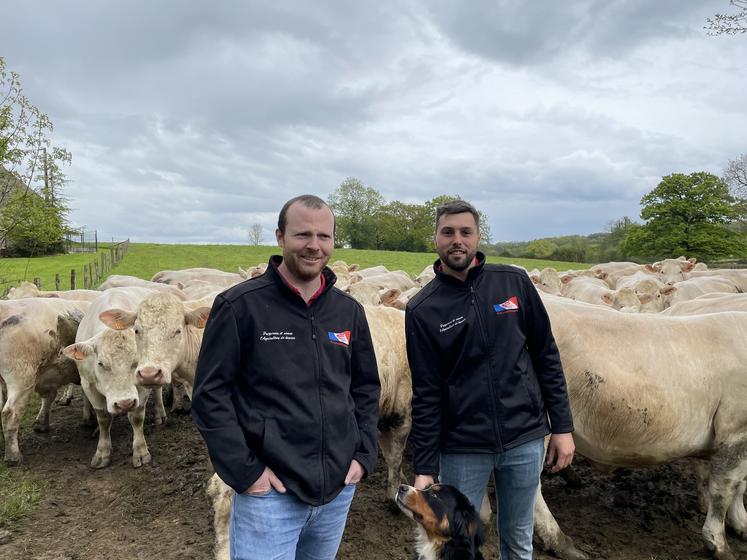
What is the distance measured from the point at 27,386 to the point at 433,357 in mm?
6932

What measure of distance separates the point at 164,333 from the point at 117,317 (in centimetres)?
84

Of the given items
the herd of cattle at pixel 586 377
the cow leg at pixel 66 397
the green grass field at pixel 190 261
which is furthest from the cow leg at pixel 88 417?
the green grass field at pixel 190 261

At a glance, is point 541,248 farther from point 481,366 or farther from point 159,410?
point 481,366

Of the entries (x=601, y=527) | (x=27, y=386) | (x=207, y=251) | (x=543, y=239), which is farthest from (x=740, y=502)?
(x=543, y=239)

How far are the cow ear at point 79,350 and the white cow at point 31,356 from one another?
1.54 metres

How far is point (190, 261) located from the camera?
150 ft

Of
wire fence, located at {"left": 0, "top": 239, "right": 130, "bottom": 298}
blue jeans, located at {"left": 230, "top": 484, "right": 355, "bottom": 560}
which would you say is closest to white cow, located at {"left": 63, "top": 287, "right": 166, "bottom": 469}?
blue jeans, located at {"left": 230, "top": 484, "right": 355, "bottom": 560}

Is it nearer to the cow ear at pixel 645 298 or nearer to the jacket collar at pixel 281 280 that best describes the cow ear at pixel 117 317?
the jacket collar at pixel 281 280

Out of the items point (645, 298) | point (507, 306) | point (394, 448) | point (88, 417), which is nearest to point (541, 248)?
point (645, 298)

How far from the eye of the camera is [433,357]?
3.06 metres

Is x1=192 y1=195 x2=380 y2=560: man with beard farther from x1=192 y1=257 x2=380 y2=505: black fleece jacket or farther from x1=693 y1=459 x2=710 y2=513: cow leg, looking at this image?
x1=693 y1=459 x2=710 y2=513: cow leg

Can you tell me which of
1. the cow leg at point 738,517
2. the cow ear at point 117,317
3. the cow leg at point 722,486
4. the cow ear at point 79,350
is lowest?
the cow leg at point 738,517

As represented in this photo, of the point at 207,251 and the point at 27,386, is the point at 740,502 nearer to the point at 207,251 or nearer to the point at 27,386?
the point at 27,386

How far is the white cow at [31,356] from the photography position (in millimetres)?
7133
